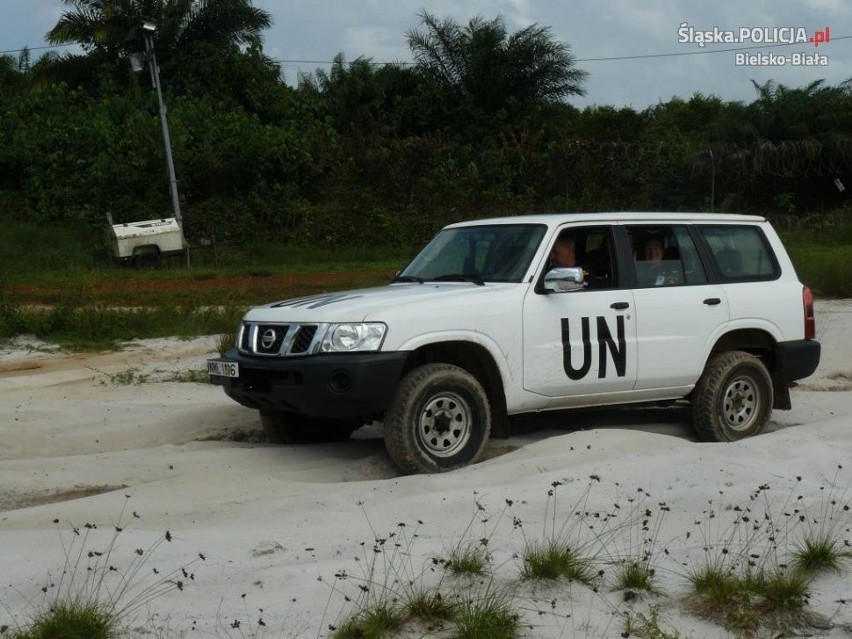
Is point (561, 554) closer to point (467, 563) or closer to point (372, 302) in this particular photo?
point (467, 563)

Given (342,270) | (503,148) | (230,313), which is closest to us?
(230,313)

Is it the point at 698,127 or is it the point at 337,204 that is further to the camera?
the point at 698,127

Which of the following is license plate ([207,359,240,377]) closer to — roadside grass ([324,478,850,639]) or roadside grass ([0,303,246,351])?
roadside grass ([324,478,850,639])

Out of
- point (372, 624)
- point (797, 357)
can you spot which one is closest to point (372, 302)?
point (372, 624)

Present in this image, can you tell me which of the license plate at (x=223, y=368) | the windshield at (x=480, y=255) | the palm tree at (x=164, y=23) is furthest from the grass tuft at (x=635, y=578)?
the palm tree at (x=164, y=23)

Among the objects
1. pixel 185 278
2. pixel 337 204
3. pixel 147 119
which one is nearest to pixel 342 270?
pixel 185 278

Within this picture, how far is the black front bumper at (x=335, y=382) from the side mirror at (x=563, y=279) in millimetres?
1152

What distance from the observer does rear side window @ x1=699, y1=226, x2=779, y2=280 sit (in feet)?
29.6

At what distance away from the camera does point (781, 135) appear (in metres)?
36.8

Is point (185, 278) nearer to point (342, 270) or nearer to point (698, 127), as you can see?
point (342, 270)

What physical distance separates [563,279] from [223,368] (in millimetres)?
2215

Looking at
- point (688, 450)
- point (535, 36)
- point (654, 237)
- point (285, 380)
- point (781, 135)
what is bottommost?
point (688, 450)

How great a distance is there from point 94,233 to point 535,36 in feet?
54.0

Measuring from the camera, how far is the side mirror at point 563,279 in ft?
25.1
